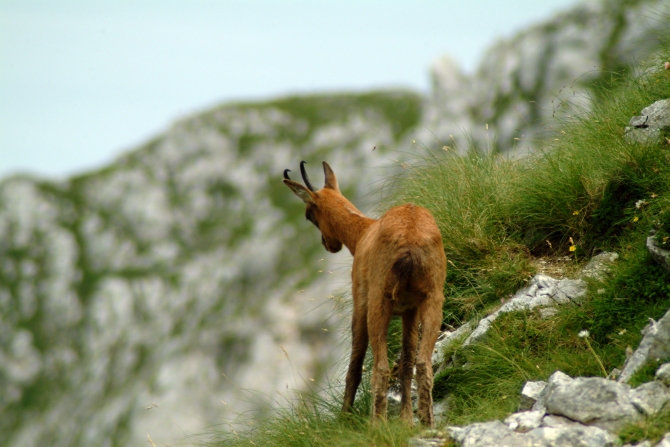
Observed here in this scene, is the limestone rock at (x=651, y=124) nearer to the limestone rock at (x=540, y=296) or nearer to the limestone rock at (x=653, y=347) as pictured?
the limestone rock at (x=540, y=296)

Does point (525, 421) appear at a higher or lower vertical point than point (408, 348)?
lower

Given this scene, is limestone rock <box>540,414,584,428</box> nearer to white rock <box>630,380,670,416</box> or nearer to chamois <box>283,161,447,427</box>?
white rock <box>630,380,670,416</box>

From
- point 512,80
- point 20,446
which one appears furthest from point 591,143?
point 20,446

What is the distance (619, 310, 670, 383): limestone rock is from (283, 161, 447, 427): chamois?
61.4 inches

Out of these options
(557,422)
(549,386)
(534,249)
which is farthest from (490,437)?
(534,249)

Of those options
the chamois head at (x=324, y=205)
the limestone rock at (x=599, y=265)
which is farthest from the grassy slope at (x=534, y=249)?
the chamois head at (x=324, y=205)

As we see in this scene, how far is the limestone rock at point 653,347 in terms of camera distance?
192 inches

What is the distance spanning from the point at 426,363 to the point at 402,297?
1.97ft

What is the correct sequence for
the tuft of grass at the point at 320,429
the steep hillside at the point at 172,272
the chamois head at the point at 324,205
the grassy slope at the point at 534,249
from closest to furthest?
1. the tuft of grass at the point at 320,429
2. the grassy slope at the point at 534,249
3. the chamois head at the point at 324,205
4. the steep hillside at the point at 172,272

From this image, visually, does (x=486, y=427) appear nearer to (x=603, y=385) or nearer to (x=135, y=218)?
(x=603, y=385)

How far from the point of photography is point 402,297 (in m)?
5.88

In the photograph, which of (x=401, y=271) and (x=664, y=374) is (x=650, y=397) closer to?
(x=664, y=374)

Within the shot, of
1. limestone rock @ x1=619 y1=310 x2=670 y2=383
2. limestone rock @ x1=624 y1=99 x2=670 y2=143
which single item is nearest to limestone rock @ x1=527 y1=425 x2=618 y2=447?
limestone rock @ x1=619 y1=310 x2=670 y2=383

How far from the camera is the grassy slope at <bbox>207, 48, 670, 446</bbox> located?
6027mm
